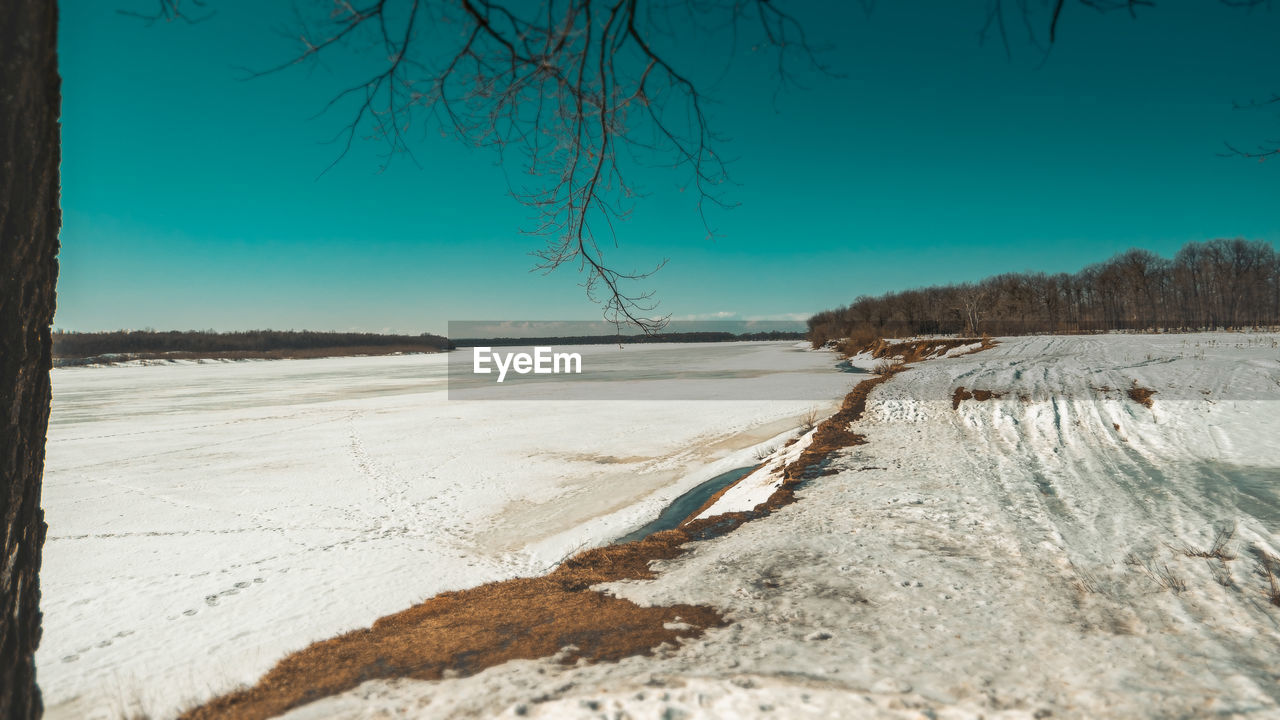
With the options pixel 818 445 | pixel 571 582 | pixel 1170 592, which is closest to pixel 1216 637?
pixel 1170 592

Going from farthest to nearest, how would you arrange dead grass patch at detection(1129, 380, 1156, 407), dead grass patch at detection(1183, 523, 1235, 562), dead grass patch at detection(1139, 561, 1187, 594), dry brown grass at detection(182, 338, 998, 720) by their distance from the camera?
1. dead grass patch at detection(1129, 380, 1156, 407)
2. dead grass patch at detection(1183, 523, 1235, 562)
3. dead grass patch at detection(1139, 561, 1187, 594)
4. dry brown grass at detection(182, 338, 998, 720)

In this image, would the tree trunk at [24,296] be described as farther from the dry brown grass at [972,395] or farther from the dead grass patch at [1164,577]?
the dry brown grass at [972,395]

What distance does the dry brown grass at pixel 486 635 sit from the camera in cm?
328

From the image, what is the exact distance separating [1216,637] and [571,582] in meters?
4.02

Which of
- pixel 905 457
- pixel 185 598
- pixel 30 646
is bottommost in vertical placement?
pixel 185 598

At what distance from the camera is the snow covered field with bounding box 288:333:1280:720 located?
2721mm

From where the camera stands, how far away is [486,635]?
12.8 ft

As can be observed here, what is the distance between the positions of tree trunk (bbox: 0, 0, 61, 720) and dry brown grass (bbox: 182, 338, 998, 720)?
1175mm

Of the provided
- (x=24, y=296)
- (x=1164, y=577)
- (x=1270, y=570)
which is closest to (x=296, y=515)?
(x=24, y=296)

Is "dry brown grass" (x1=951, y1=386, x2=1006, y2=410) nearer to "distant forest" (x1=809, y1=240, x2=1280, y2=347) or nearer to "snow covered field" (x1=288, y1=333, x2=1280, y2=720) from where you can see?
"snow covered field" (x1=288, y1=333, x2=1280, y2=720)

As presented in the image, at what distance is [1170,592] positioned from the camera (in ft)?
12.9

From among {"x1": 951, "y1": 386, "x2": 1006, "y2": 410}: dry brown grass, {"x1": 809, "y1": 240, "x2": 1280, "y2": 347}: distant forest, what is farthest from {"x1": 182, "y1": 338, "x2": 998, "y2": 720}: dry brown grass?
{"x1": 809, "y1": 240, "x2": 1280, "y2": 347}: distant forest

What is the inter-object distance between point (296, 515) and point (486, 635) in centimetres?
544

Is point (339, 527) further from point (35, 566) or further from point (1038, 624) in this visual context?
point (1038, 624)
